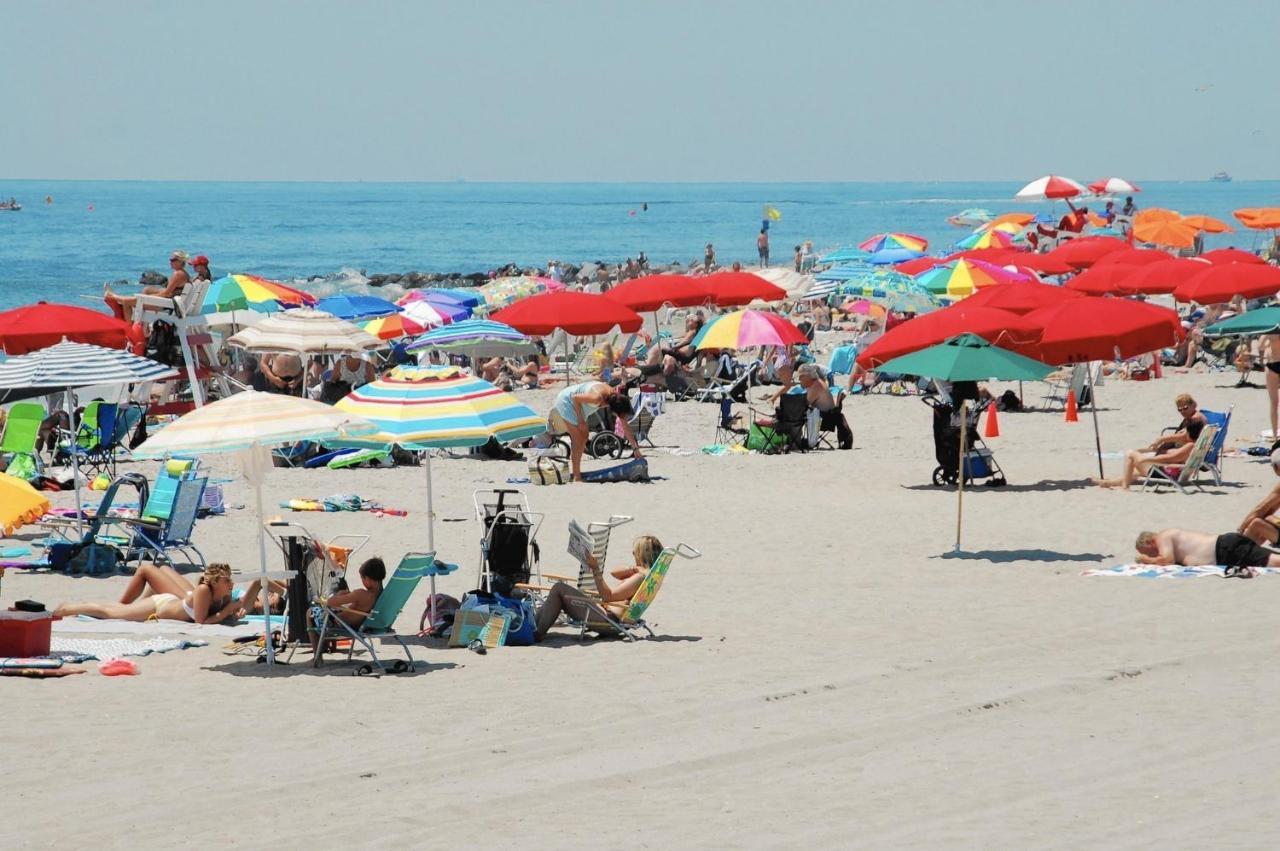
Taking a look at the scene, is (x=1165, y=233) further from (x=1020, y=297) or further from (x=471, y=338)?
(x=471, y=338)

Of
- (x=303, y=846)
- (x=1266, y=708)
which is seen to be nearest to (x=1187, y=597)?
(x=1266, y=708)

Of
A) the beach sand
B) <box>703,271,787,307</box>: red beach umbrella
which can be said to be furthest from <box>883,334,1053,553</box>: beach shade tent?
<box>703,271,787,307</box>: red beach umbrella

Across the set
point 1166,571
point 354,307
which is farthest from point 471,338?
point 1166,571

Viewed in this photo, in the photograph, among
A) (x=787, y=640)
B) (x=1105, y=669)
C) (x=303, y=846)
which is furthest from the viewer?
(x=787, y=640)

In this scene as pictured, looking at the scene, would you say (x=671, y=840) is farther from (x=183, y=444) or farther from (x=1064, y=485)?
(x=1064, y=485)

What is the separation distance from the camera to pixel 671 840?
5406mm

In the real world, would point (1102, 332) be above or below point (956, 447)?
above

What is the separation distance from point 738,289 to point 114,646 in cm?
1453

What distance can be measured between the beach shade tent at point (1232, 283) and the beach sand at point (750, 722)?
9.52 metres

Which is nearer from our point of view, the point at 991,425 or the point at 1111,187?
the point at 991,425

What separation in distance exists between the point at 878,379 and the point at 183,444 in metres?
14.6

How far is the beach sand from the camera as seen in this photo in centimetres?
561

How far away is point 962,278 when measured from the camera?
24625 millimetres

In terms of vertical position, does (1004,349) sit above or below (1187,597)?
above
